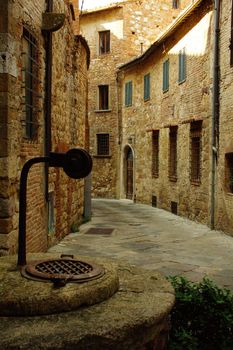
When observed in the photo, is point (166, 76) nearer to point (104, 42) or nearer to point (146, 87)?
point (146, 87)

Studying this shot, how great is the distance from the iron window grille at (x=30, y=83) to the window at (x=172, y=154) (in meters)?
8.89

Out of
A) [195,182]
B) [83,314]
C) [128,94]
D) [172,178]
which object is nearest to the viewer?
[83,314]

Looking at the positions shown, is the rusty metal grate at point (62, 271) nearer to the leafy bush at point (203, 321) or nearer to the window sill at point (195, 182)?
the leafy bush at point (203, 321)

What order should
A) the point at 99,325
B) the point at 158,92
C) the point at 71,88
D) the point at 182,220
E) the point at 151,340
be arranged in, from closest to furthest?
1. the point at 99,325
2. the point at 151,340
3. the point at 71,88
4. the point at 182,220
5. the point at 158,92

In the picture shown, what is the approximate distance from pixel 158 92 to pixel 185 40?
12.1 ft

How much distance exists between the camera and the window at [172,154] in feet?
51.0

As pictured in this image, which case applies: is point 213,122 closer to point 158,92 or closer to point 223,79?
point 223,79

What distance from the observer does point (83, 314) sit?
296 cm

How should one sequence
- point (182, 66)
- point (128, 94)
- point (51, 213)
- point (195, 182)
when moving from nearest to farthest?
point (51, 213), point (195, 182), point (182, 66), point (128, 94)

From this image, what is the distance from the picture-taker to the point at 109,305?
3133 millimetres

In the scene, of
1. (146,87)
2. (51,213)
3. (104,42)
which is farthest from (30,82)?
(104,42)

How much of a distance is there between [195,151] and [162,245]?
191 inches

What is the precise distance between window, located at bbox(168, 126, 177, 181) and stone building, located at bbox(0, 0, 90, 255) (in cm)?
454

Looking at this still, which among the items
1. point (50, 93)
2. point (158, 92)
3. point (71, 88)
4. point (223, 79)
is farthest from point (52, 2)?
point (158, 92)
